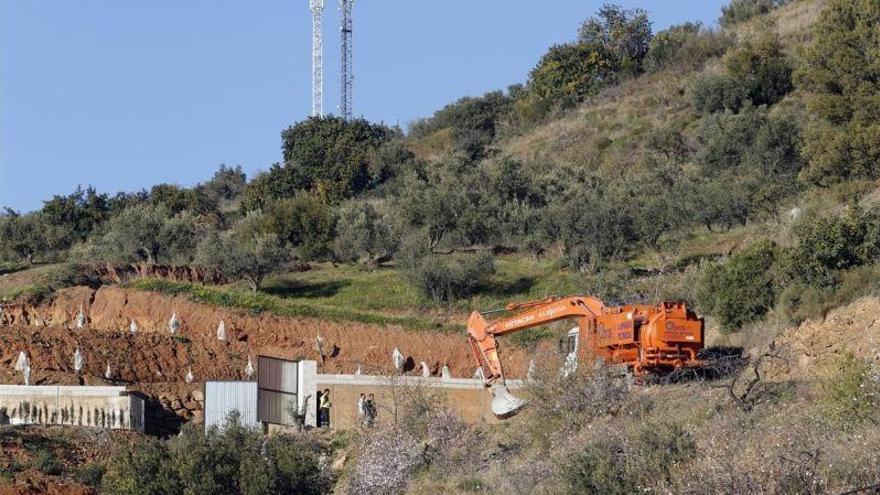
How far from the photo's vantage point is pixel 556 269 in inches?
2144

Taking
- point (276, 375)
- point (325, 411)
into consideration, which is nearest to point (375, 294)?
point (276, 375)

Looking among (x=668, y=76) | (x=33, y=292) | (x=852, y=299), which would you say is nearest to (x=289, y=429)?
(x=852, y=299)

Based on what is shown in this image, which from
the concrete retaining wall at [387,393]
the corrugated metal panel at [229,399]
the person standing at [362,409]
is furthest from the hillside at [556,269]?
the corrugated metal panel at [229,399]

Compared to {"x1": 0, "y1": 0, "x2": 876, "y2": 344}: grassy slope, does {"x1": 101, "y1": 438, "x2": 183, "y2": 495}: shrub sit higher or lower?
lower

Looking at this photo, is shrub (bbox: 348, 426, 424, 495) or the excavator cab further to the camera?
the excavator cab

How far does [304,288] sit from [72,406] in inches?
674

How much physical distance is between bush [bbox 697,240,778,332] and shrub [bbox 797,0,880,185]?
31.9ft

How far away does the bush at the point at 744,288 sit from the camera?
117ft

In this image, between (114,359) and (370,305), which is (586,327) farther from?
(370,305)

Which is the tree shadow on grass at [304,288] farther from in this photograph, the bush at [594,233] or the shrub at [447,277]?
the bush at [594,233]

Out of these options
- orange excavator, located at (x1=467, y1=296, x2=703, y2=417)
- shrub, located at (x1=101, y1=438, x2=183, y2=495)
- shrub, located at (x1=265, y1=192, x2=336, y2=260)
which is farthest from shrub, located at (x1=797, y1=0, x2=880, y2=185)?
shrub, located at (x1=101, y1=438, x2=183, y2=495)

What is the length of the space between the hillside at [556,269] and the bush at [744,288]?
0.06m

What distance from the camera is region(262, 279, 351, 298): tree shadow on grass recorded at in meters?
54.6

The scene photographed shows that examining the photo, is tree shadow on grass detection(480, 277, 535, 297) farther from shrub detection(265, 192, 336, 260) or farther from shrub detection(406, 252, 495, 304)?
shrub detection(265, 192, 336, 260)
